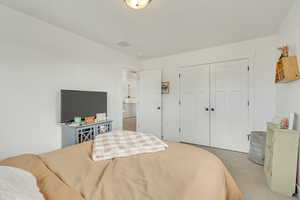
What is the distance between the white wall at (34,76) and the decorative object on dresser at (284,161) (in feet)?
10.7

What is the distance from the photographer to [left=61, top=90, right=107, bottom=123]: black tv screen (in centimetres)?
248

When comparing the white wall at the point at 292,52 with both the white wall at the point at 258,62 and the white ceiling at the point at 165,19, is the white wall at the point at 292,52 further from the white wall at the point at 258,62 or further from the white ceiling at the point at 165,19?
the white wall at the point at 258,62

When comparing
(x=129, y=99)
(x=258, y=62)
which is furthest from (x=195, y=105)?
(x=129, y=99)

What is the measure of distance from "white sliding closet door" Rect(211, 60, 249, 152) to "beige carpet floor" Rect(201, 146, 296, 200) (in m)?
0.33

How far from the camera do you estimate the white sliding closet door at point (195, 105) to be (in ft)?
11.5

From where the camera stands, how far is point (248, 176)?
215 cm

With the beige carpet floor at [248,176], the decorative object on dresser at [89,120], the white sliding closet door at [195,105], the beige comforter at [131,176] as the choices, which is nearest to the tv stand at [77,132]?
the decorative object on dresser at [89,120]

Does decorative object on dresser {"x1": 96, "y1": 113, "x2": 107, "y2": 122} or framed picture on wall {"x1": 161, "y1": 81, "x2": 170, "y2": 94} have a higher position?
framed picture on wall {"x1": 161, "y1": 81, "x2": 170, "y2": 94}

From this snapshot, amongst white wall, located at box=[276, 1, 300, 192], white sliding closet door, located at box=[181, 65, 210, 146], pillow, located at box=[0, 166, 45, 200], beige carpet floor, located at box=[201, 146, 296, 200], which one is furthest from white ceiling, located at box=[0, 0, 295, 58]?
beige carpet floor, located at box=[201, 146, 296, 200]

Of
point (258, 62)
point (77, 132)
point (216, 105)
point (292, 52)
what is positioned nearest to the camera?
point (292, 52)

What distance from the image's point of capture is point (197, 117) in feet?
11.9

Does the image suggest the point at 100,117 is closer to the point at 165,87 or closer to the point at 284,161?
the point at 165,87

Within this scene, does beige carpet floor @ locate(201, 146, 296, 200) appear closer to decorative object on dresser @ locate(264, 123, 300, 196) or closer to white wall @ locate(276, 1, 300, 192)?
decorative object on dresser @ locate(264, 123, 300, 196)

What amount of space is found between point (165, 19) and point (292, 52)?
1.83 m
